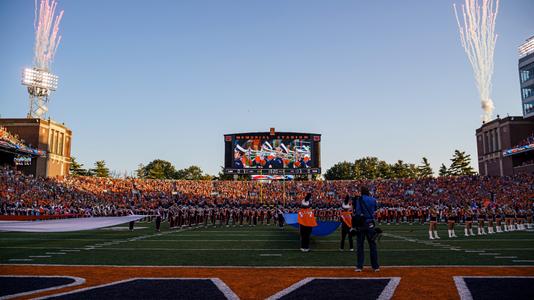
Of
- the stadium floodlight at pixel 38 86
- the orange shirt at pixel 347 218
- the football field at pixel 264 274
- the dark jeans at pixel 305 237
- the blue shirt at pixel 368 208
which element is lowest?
the football field at pixel 264 274

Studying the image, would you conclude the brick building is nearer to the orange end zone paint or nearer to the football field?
the football field

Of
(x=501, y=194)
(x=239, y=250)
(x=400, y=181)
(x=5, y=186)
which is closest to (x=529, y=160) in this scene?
(x=501, y=194)

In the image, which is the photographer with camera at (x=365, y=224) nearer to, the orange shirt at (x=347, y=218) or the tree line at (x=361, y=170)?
the orange shirt at (x=347, y=218)

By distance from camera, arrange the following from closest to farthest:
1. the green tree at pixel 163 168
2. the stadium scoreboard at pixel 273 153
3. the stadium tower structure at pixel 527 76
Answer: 1. the stadium scoreboard at pixel 273 153
2. the stadium tower structure at pixel 527 76
3. the green tree at pixel 163 168

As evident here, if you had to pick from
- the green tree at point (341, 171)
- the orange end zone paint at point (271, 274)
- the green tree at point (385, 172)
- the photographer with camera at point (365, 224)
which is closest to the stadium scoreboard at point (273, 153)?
the photographer with camera at point (365, 224)

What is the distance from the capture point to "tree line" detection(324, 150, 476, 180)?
82750mm

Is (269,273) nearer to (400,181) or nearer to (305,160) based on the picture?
(305,160)

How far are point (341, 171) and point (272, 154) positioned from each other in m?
60.6

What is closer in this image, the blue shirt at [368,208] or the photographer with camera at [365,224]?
the photographer with camera at [365,224]

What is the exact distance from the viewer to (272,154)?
47.6m

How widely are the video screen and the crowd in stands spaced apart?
3.89 meters

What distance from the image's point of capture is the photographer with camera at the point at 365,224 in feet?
26.2

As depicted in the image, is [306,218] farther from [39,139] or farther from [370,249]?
[39,139]

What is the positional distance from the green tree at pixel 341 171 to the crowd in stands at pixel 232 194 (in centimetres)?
4770
